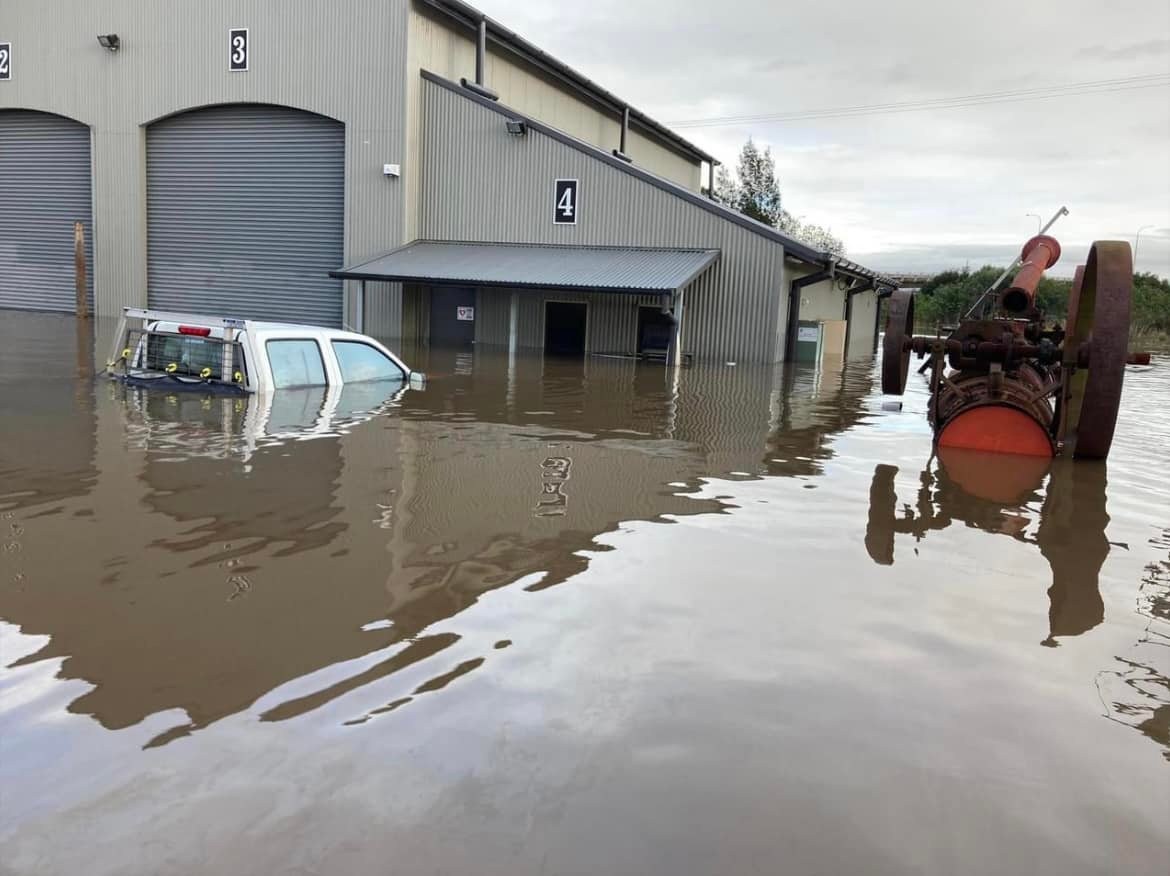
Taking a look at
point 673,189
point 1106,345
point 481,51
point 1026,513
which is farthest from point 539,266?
point 1026,513

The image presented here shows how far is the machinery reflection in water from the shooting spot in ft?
14.3

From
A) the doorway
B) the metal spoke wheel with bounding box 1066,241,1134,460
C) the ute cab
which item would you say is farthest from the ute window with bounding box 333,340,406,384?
the doorway

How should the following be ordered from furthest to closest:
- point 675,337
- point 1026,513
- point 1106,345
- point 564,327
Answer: point 564,327 → point 675,337 → point 1106,345 → point 1026,513

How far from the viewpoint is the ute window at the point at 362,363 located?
12203 mm

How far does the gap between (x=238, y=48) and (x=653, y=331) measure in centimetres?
1430

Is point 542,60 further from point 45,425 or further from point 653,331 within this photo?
point 45,425

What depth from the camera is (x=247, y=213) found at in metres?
29.1

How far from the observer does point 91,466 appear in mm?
7867

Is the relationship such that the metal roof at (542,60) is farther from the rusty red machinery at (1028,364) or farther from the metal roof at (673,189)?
the rusty red machinery at (1028,364)

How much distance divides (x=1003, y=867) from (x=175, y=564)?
4.33 m

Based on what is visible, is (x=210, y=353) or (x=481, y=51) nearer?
(x=210, y=353)

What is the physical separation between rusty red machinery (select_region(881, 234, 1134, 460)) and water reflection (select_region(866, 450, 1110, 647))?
29 centimetres

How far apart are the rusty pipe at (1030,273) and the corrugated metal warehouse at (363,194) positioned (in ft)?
34.9

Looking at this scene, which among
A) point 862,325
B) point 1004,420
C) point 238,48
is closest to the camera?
point 1004,420
